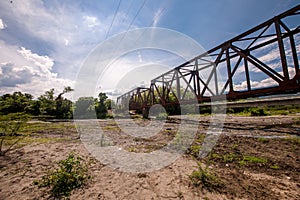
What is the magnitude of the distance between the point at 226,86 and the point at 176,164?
5.86 m

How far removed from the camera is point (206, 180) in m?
2.91

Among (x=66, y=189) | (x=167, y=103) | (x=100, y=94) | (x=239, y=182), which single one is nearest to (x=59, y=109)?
(x=100, y=94)

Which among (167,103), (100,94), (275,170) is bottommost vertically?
(275,170)

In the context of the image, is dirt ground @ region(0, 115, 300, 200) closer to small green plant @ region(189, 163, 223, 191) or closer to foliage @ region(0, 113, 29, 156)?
small green plant @ region(189, 163, 223, 191)

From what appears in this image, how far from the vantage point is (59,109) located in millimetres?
31156

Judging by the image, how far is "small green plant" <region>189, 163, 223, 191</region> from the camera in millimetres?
2742

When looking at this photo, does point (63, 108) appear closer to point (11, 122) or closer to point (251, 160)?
point (11, 122)

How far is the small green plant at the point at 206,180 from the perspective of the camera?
2.74 meters

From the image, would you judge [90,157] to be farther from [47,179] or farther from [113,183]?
[113,183]

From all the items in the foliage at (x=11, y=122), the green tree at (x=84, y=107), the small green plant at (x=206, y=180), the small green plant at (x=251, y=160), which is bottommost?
the small green plant at (x=251, y=160)

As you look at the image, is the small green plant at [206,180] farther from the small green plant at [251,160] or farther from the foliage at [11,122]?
the foliage at [11,122]

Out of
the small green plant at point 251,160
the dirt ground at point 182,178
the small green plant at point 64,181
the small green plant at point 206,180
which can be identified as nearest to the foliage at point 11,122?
the dirt ground at point 182,178

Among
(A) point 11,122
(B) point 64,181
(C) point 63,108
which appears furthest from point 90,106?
(B) point 64,181

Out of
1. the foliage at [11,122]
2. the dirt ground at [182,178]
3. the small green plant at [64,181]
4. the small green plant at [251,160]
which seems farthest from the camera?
the foliage at [11,122]
